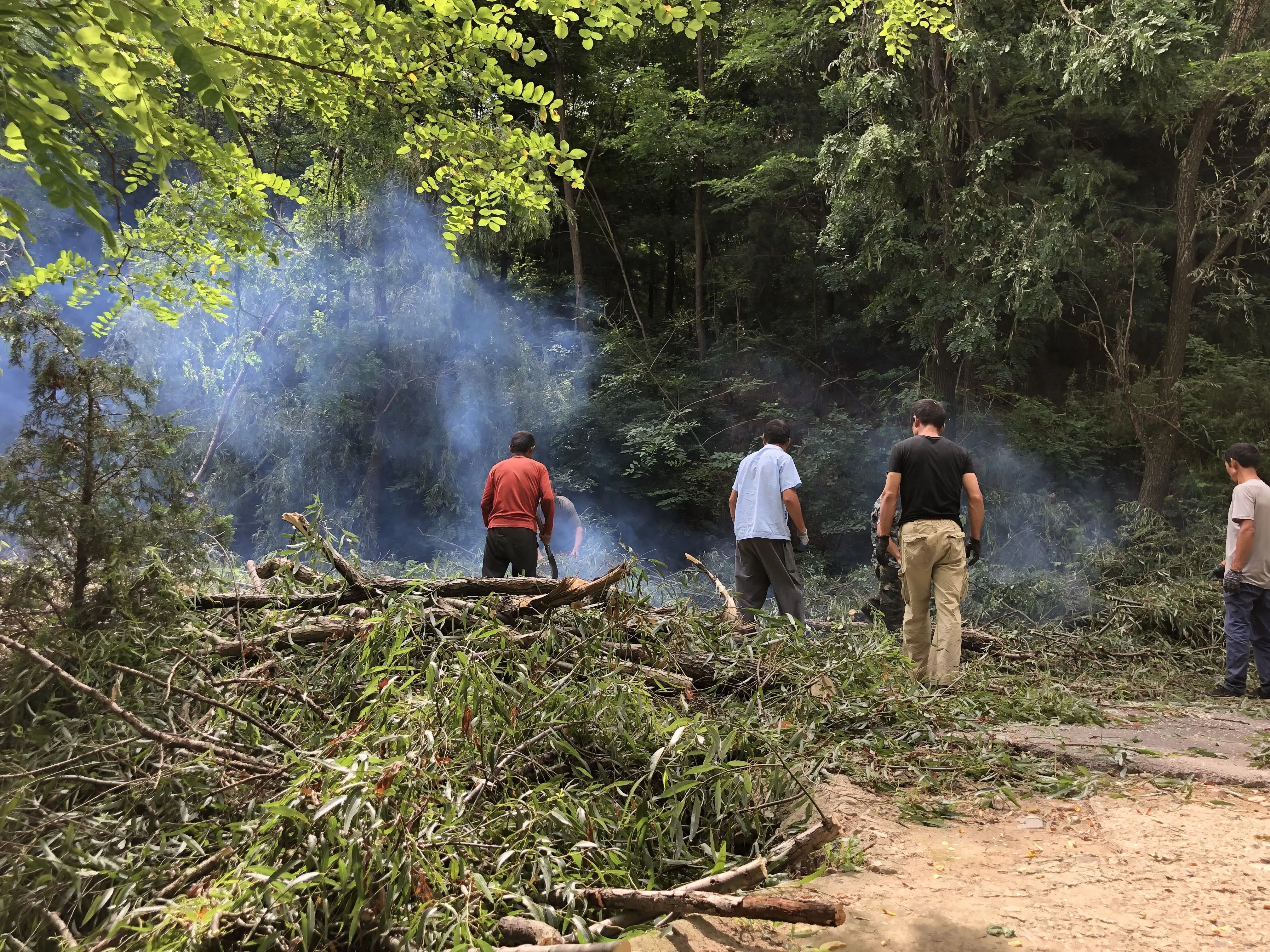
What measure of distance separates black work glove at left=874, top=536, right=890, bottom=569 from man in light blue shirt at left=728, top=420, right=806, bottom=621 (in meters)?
0.56

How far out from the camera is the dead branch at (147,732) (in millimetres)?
2531

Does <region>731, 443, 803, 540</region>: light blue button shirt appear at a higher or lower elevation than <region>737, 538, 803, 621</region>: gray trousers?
higher

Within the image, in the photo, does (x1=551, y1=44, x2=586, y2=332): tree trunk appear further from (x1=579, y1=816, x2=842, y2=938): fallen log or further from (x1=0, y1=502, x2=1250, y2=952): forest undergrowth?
(x1=579, y1=816, x2=842, y2=938): fallen log

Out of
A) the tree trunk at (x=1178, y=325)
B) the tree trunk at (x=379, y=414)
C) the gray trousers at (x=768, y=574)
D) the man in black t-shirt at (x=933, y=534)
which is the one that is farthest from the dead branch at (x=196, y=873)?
the tree trunk at (x=379, y=414)

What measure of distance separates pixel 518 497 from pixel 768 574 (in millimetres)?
2089

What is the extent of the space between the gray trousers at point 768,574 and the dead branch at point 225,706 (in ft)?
13.6

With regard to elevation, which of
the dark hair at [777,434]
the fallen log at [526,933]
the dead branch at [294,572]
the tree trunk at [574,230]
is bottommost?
the fallen log at [526,933]

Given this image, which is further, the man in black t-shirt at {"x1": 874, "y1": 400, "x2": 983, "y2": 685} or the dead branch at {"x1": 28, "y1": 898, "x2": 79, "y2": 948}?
the man in black t-shirt at {"x1": 874, "y1": 400, "x2": 983, "y2": 685}

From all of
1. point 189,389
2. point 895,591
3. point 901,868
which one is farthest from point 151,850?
point 189,389

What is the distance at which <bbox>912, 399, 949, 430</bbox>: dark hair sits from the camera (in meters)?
6.04

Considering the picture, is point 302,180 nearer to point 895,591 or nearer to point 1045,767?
point 895,591

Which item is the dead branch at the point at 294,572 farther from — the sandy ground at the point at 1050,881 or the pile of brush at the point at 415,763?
the sandy ground at the point at 1050,881


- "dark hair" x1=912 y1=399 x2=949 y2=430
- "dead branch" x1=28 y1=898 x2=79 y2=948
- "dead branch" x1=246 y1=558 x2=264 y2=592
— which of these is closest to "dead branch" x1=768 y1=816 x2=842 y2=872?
"dead branch" x1=28 y1=898 x2=79 y2=948

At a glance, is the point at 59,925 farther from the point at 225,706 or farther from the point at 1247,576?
the point at 1247,576
